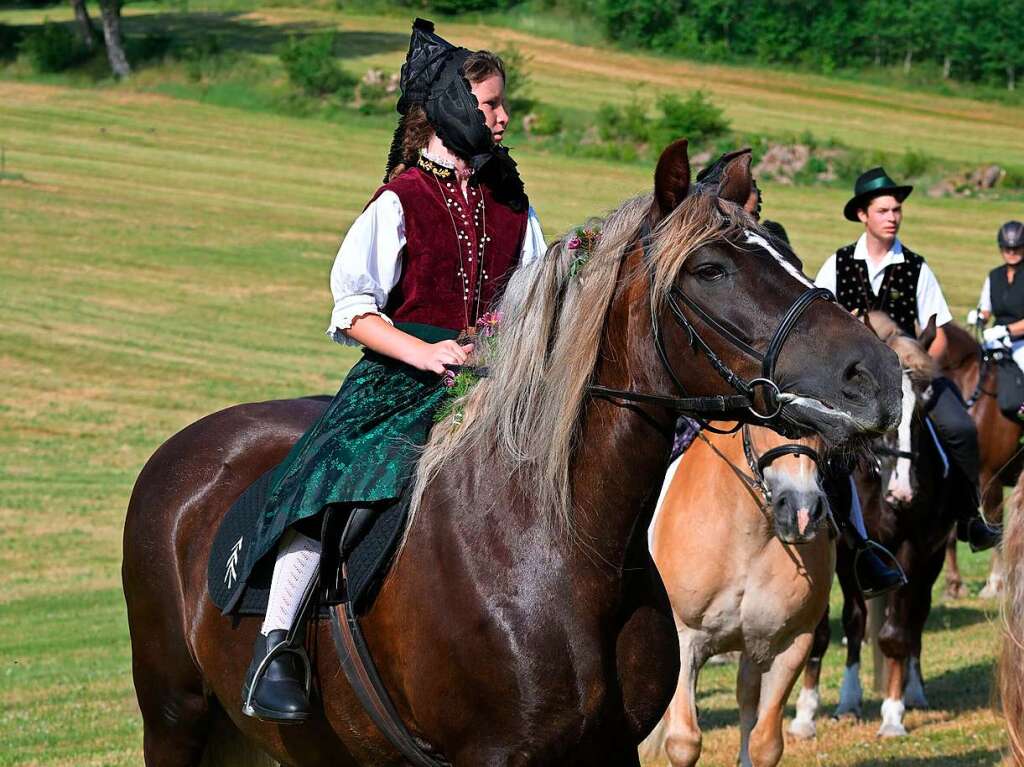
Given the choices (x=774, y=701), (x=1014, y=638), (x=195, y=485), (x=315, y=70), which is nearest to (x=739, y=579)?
(x=774, y=701)

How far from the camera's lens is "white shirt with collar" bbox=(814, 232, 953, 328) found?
880cm

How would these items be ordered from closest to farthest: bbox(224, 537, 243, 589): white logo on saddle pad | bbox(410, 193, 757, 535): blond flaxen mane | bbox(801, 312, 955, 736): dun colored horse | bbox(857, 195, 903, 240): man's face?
bbox(410, 193, 757, 535): blond flaxen mane
bbox(224, 537, 243, 589): white logo on saddle pad
bbox(857, 195, 903, 240): man's face
bbox(801, 312, 955, 736): dun colored horse

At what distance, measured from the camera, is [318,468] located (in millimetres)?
4473

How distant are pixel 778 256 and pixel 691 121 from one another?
144ft

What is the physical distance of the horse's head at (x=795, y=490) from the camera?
224 inches

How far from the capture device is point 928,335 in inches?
350

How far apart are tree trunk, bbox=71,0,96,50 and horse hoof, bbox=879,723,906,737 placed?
5192 cm

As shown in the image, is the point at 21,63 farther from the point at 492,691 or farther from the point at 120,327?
the point at 492,691

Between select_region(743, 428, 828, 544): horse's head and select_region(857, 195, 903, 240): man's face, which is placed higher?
select_region(857, 195, 903, 240): man's face

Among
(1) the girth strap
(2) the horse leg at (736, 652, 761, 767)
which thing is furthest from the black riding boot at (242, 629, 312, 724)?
(2) the horse leg at (736, 652, 761, 767)

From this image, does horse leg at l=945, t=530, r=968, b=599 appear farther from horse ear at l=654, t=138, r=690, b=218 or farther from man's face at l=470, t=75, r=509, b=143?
horse ear at l=654, t=138, r=690, b=218

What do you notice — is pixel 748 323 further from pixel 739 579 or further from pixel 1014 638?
pixel 739 579

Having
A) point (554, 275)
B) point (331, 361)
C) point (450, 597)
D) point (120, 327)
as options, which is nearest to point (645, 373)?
point (554, 275)

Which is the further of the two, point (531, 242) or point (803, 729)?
point (803, 729)
